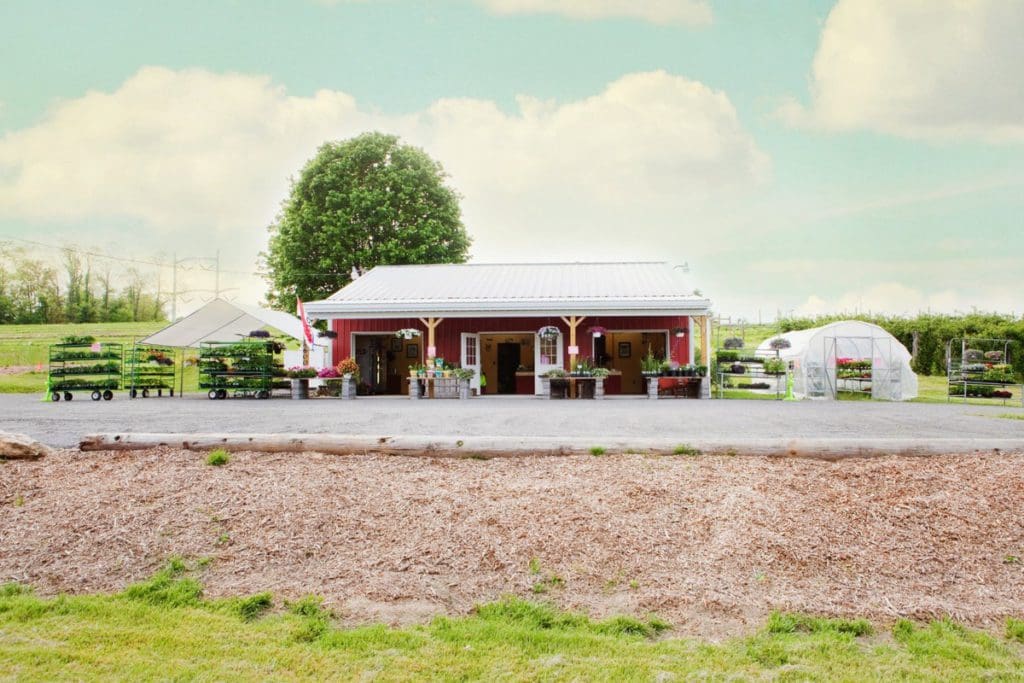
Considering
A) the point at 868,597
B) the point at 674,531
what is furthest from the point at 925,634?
the point at 674,531

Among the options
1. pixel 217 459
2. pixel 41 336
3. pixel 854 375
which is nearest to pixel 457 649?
pixel 217 459

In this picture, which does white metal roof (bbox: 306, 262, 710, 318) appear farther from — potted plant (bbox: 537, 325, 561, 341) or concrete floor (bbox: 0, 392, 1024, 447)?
concrete floor (bbox: 0, 392, 1024, 447)

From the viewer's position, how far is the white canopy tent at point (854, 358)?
55.4 feet

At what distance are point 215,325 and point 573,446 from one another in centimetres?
1561

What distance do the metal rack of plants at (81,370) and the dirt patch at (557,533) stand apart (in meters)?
12.6

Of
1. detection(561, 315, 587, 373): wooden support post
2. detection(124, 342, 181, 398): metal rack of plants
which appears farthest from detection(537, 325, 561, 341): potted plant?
detection(124, 342, 181, 398): metal rack of plants

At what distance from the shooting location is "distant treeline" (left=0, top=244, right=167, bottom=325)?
3744cm

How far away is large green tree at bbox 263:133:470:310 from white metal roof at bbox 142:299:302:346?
616cm

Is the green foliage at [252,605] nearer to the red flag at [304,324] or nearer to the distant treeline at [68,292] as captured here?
the red flag at [304,324]

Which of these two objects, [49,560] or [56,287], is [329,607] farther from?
[56,287]

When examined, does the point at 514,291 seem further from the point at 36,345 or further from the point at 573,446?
the point at 36,345

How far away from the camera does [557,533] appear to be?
4281 mm

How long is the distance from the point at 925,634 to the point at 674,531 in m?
1.48

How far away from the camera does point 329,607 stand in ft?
11.6
